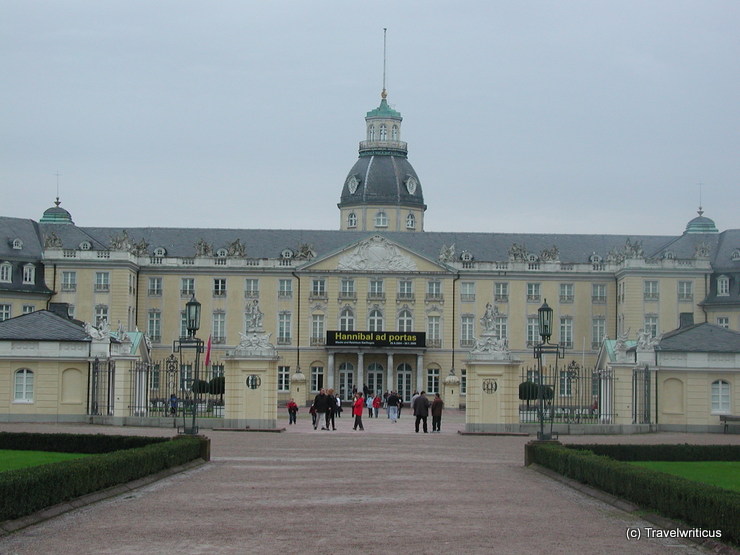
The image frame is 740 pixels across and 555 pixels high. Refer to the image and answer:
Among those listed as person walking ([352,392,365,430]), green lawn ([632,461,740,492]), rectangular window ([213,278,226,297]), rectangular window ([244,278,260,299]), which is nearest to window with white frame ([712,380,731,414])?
person walking ([352,392,365,430])

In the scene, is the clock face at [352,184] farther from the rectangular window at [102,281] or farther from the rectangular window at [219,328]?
the rectangular window at [102,281]

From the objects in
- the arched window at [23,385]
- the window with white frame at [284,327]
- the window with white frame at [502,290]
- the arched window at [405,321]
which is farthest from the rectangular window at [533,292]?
the arched window at [23,385]

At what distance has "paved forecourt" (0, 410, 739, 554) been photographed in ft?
60.9

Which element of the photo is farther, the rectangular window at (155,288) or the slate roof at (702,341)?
the rectangular window at (155,288)

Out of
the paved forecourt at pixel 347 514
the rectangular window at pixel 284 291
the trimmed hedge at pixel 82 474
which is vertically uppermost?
the rectangular window at pixel 284 291

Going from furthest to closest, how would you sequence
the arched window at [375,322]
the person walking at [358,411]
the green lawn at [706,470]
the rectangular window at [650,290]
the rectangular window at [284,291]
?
the arched window at [375,322]
the rectangular window at [284,291]
the rectangular window at [650,290]
the person walking at [358,411]
the green lawn at [706,470]

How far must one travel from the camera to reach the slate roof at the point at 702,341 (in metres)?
52.9

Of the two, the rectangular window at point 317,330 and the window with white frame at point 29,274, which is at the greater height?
the window with white frame at point 29,274

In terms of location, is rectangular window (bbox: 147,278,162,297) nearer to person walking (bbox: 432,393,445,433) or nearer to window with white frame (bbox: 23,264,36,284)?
window with white frame (bbox: 23,264,36,284)

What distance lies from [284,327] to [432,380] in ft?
35.1

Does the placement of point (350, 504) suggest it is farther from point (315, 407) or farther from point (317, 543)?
point (315, 407)

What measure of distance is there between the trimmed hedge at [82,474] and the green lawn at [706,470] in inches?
400

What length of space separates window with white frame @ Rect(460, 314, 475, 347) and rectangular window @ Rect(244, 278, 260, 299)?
1407cm

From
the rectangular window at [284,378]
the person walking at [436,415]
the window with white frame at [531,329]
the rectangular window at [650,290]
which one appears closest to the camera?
the person walking at [436,415]
